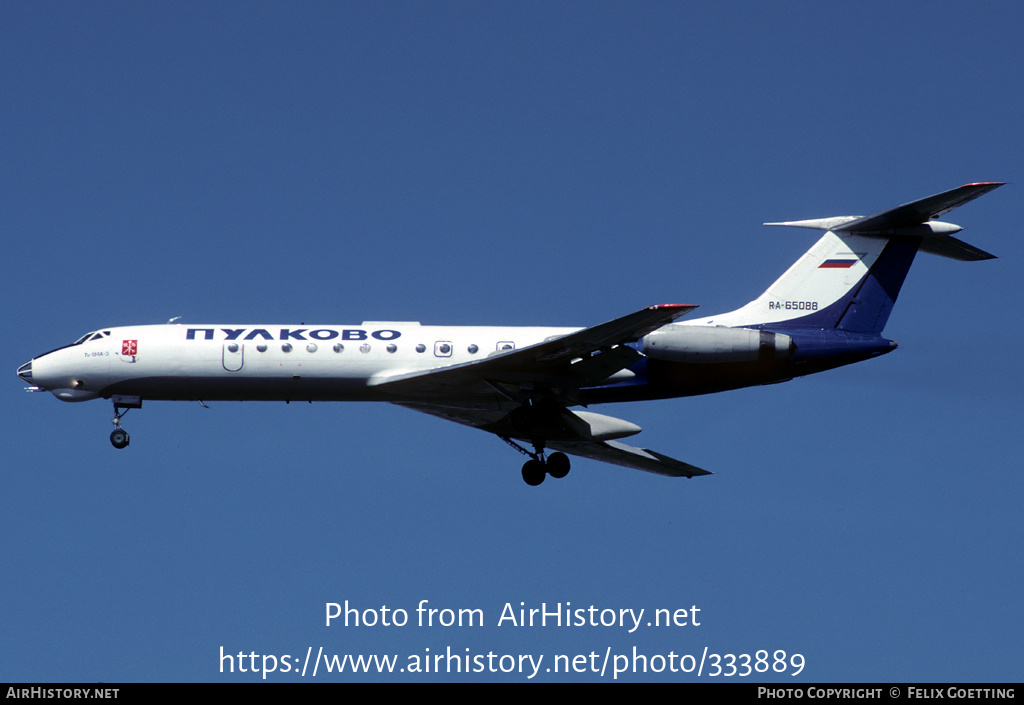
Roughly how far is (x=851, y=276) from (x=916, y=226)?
207 cm

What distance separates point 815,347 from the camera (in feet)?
114

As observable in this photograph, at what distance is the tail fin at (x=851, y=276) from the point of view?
116ft

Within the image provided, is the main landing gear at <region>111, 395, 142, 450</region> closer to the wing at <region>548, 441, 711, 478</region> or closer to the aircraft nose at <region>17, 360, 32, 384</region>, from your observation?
the aircraft nose at <region>17, 360, 32, 384</region>

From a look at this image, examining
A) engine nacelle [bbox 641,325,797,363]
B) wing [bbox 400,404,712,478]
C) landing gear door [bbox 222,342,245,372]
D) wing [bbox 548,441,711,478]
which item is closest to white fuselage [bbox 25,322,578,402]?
landing gear door [bbox 222,342,245,372]

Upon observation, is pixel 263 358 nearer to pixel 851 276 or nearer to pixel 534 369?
pixel 534 369

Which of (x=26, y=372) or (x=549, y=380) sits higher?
(x=26, y=372)

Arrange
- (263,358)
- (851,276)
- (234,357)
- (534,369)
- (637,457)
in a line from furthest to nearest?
(637,457) < (851,276) < (234,357) < (263,358) < (534,369)

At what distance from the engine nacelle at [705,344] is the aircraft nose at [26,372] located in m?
16.2

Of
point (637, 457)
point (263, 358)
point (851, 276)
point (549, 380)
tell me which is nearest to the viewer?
point (549, 380)

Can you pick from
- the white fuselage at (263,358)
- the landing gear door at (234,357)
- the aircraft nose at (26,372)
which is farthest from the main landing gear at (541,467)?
the aircraft nose at (26,372)

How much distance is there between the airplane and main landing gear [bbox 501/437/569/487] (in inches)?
1.5

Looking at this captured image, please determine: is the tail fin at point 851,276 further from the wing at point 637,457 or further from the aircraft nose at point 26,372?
the aircraft nose at point 26,372

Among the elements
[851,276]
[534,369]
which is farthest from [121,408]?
[851,276]

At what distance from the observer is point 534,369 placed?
111 feet
